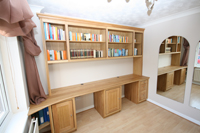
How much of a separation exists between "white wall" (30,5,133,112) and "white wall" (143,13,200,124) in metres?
0.77

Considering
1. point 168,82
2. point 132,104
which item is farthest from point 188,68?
point 132,104

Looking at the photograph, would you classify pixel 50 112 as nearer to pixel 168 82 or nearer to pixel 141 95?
pixel 141 95

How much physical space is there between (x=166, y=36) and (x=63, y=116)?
3250mm

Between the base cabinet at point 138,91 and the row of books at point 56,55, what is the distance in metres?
2.30

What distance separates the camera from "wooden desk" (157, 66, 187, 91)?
7.56 ft

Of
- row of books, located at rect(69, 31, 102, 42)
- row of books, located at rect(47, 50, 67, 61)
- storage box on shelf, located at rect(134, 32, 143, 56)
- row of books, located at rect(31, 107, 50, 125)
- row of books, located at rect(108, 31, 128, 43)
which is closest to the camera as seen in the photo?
row of books, located at rect(31, 107, 50, 125)

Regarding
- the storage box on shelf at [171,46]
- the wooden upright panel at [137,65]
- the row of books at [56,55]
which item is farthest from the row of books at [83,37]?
the storage box on shelf at [171,46]

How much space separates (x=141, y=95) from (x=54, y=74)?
8.86 feet

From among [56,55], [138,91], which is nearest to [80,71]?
[56,55]

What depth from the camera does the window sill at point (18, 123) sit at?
1.12 meters

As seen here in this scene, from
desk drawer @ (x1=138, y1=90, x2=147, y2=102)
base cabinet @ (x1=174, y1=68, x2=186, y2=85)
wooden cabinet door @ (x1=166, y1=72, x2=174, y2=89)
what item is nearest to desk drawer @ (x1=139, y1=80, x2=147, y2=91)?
desk drawer @ (x1=138, y1=90, x2=147, y2=102)

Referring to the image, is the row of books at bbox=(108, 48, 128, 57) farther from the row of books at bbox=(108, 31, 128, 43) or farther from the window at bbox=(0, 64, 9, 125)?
the window at bbox=(0, 64, 9, 125)

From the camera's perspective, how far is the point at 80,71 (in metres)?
2.48

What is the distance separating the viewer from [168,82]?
2.62m
